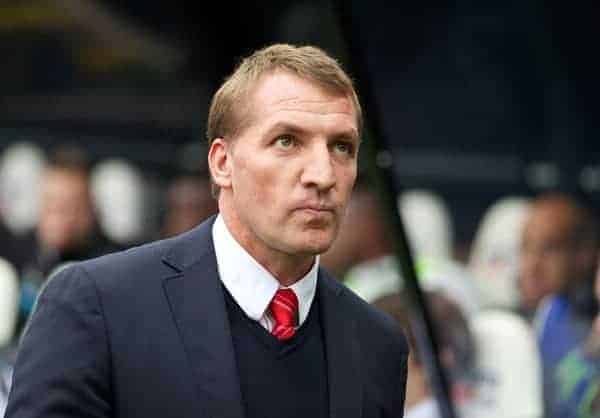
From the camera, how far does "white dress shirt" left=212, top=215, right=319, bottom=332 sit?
276 centimetres

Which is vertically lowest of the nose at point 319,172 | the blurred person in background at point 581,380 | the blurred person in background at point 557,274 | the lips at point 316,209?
the blurred person in background at point 581,380

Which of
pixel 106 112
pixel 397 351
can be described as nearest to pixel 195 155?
pixel 106 112

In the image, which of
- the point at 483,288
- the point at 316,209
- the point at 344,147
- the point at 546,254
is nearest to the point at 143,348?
the point at 316,209

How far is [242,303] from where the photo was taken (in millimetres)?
2770

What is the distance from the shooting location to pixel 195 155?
7.20 meters

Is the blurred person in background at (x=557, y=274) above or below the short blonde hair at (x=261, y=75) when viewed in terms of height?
below

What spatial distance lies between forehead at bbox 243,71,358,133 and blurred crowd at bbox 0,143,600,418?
2574 mm

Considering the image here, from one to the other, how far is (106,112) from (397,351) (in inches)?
171

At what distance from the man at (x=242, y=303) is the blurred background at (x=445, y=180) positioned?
247cm

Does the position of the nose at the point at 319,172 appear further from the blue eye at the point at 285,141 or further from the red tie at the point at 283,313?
the red tie at the point at 283,313

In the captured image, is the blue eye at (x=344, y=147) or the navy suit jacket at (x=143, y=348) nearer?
the navy suit jacket at (x=143, y=348)

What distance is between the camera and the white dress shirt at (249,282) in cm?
276

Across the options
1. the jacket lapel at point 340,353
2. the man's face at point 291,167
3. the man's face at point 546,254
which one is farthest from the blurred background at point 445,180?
the man's face at point 291,167

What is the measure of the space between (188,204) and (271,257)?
4316mm
